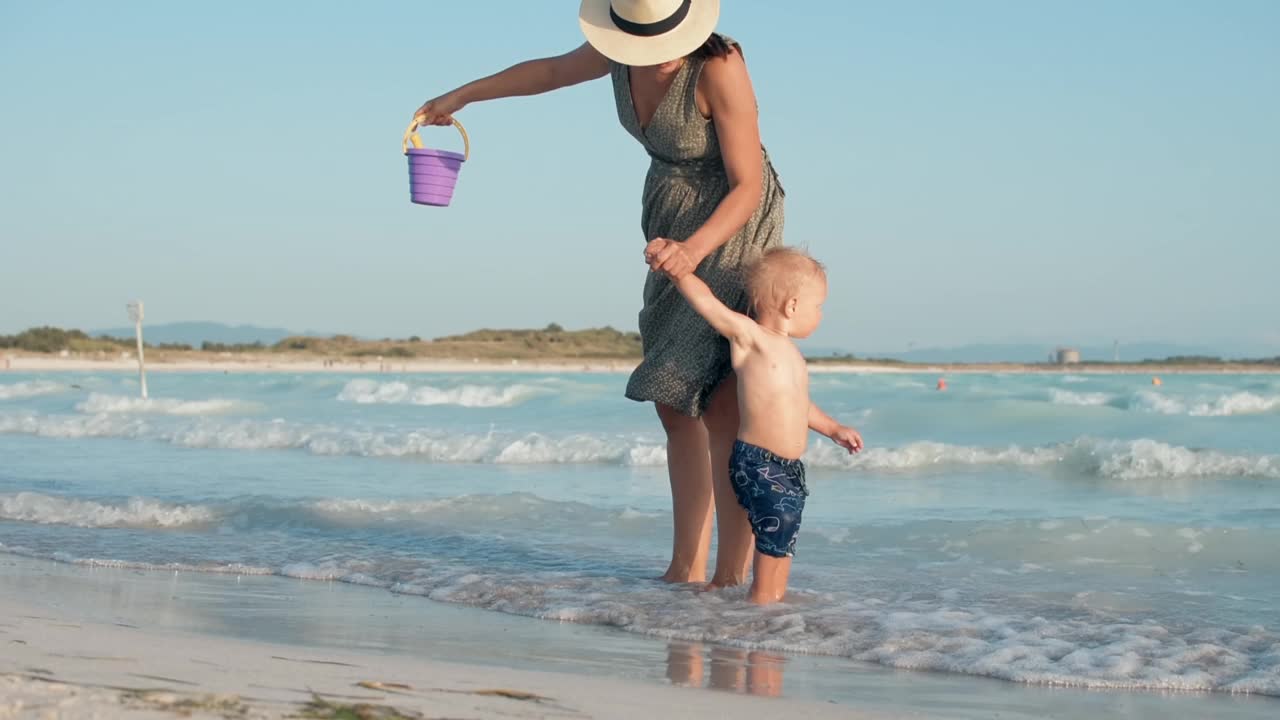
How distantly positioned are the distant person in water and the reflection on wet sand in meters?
0.45

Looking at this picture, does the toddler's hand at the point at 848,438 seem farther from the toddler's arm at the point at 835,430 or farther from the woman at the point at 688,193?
the woman at the point at 688,193

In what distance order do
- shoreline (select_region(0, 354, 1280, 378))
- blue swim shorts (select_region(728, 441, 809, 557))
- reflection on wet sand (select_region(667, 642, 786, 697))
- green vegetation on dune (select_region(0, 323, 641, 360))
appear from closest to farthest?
reflection on wet sand (select_region(667, 642, 786, 697))
blue swim shorts (select_region(728, 441, 809, 557))
shoreline (select_region(0, 354, 1280, 378))
green vegetation on dune (select_region(0, 323, 641, 360))

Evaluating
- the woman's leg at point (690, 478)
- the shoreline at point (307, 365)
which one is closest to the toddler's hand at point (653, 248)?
the woman's leg at point (690, 478)

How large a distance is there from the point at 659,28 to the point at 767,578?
1.60m

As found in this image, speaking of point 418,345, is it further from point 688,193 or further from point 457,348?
point 688,193

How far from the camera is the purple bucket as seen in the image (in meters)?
3.98

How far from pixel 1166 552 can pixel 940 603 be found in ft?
5.35

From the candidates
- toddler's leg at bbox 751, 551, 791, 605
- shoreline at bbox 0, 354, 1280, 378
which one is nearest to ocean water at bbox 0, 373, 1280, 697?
toddler's leg at bbox 751, 551, 791, 605

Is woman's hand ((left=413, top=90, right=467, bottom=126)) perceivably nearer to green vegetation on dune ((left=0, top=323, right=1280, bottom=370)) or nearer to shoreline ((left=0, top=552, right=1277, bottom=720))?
shoreline ((left=0, top=552, right=1277, bottom=720))

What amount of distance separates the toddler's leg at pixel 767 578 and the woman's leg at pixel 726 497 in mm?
187

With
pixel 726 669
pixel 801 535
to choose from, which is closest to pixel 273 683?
pixel 726 669

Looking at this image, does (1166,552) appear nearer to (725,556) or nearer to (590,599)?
(725,556)

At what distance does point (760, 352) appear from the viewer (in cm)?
357

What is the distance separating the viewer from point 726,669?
3.04m
